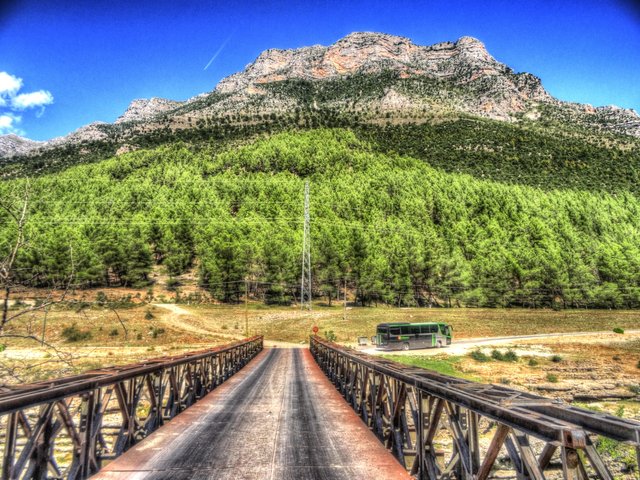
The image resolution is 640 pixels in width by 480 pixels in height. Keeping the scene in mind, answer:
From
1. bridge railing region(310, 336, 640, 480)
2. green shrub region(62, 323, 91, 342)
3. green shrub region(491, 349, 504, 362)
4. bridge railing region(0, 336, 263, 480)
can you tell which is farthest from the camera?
green shrub region(62, 323, 91, 342)

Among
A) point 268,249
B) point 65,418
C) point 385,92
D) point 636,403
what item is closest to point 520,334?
point 636,403

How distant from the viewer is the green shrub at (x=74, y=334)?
1895 inches

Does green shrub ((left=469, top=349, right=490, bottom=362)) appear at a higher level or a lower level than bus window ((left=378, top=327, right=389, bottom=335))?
lower

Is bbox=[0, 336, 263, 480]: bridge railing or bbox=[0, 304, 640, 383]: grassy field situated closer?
bbox=[0, 336, 263, 480]: bridge railing

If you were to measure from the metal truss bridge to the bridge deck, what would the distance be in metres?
0.02

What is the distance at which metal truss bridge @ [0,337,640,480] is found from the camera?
2719 mm

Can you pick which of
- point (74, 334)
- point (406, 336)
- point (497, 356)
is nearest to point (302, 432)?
point (497, 356)

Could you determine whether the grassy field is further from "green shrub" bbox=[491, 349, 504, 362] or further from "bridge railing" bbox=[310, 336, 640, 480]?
"bridge railing" bbox=[310, 336, 640, 480]

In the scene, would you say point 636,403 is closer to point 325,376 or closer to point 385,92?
point 325,376

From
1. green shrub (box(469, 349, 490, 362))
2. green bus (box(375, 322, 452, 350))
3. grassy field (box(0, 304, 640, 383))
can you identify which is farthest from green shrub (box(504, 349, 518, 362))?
grassy field (box(0, 304, 640, 383))

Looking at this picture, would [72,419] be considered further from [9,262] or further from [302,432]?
[302,432]

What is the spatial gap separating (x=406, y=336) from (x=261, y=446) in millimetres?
39975

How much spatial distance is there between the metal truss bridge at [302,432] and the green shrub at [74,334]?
148 feet

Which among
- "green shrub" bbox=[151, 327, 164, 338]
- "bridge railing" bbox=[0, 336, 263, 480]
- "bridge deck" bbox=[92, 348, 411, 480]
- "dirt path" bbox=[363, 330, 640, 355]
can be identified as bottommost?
"dirt path" bbox=[363, 330, 640, 355]
